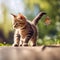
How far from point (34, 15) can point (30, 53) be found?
0.25m

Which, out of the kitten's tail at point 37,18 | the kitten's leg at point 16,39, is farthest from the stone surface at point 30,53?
the kitten's tail at point 37,18

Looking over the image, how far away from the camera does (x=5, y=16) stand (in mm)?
1393

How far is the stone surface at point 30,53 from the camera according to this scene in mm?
1247

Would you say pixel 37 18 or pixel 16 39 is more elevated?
pixel 37 18

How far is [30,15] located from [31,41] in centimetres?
16

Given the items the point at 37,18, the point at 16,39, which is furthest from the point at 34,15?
the point at 16,39

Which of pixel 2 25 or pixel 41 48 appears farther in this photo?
pixel 2 25

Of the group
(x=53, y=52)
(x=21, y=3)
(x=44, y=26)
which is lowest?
(x=53, y=52)

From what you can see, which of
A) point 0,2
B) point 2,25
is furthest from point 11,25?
point 0,2

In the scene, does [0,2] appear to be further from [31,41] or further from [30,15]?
[31,41]

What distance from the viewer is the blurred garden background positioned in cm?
134

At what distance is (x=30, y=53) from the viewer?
1.27m

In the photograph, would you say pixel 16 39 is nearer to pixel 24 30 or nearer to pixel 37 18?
pixel 24 30

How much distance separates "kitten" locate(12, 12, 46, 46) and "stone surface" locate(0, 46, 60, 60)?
5cm
